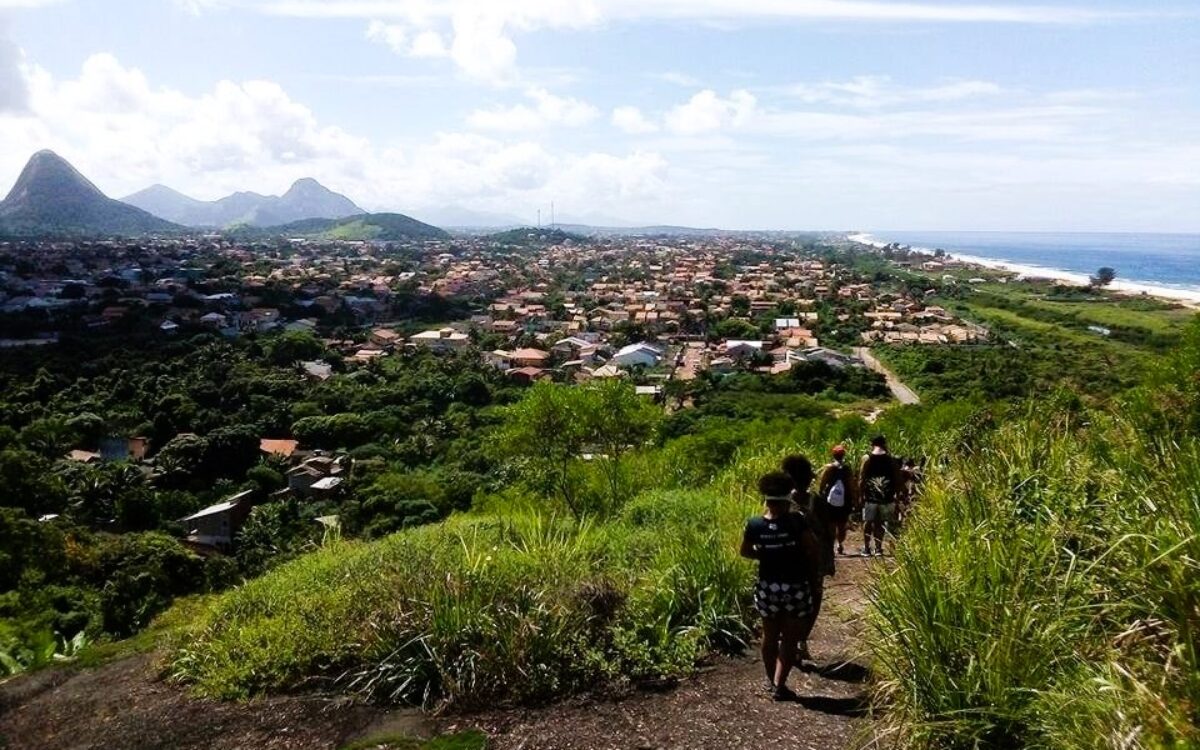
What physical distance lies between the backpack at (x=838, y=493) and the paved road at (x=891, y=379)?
3102 cm

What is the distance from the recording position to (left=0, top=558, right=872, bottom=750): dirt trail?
11.9 ft

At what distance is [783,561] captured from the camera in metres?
3.66

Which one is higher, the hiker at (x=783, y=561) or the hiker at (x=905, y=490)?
the hiker at (x=783, y=561)

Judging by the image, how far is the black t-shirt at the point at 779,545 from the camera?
3.61m

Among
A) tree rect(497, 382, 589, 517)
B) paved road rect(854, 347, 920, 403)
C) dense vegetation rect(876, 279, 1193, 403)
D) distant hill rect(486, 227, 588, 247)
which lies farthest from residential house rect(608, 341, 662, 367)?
distant hill rect(486, 227, 588, 247)

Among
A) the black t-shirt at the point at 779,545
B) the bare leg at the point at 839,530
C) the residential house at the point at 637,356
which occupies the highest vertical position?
the black t-shirt at the point at 779,545

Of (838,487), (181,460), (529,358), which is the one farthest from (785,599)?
(529,358)

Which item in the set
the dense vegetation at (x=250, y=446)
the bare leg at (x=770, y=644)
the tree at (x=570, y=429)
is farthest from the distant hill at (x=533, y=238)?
the bare leg at (x=770, y=644)

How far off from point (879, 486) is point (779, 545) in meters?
2.73

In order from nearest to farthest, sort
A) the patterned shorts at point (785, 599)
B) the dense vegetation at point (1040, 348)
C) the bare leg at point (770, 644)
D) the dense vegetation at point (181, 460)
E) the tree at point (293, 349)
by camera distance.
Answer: the patterned shorts at point (785, 599)
the bare leg at point (770, 644)
the dense vegetation at point (181, 460)
the dense vegetation at point (1040, 348)
the tree at point (293, 349)

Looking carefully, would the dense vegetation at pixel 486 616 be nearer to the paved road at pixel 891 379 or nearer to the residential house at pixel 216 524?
the residential house at pixel 216 524

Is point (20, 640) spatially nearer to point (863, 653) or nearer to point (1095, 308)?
point (863, 653)

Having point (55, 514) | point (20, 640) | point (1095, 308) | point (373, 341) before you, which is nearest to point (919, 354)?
point (1095, 308)

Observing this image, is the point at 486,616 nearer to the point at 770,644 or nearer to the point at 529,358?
the point at 770,644
